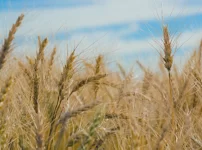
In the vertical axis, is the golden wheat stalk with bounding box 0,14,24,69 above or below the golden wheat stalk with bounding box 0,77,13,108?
above

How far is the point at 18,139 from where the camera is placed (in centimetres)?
240

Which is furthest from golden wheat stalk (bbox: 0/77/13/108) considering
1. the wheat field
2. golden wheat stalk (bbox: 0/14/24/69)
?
golden wheat stalk (bbox: 0/14/24/69)

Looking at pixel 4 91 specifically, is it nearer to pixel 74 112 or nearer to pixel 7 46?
pixel 7 46

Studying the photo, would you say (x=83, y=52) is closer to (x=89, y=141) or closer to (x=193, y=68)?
(x=89, y=141)

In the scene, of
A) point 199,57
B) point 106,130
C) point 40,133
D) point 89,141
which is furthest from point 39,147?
point 199,57

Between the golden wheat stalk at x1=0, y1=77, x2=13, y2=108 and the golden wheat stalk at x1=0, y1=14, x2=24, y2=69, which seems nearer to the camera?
the golden wheat stalk at x1=0, y1=77, x2=13, y2=108

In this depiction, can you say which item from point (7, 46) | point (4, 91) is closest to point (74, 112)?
point (4, 91)

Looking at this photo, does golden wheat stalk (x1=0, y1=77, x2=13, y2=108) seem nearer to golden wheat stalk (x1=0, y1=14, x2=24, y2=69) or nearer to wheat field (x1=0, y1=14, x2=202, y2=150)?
wheat field (x1=0, y1=14, x2=202, y2=150)

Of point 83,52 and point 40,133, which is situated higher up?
point 83,52

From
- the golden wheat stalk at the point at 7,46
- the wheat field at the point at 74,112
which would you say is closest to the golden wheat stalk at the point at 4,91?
the wheat field at the point at 74,112

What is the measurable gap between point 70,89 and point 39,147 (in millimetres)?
789

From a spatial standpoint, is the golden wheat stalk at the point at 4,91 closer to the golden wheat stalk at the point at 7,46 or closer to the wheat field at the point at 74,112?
the wheat field at the point at 74,112

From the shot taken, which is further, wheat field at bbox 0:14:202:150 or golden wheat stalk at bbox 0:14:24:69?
golden wheat stalk at bbox 0:14:24:69

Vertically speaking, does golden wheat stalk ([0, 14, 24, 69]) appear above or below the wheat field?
above
